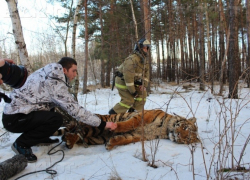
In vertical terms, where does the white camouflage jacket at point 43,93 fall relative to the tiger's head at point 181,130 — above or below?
above

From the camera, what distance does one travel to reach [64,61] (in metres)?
2.79

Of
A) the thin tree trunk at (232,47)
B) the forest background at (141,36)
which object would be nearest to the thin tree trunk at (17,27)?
the forest background at (141,36)

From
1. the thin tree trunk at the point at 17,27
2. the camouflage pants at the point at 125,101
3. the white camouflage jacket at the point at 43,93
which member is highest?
the thin tree trunk at the point at 17,27

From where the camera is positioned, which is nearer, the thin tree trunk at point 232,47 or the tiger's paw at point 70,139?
the tiger's paw at point 70,139

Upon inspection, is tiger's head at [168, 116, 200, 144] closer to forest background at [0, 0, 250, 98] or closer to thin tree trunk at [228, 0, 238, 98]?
forest background at [0, 0, 250, 98]

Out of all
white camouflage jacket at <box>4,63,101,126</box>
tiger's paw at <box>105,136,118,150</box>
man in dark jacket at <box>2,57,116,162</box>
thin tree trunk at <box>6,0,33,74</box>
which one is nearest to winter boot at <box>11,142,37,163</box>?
man in dark jacket at <box>2,57,116,162</box>

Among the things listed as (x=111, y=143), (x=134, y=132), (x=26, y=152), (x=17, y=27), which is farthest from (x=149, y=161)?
(x=17, y=27)

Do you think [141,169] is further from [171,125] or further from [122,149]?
[171,125]

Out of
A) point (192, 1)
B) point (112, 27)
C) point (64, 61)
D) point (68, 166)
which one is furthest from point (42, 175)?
point (192, 1)

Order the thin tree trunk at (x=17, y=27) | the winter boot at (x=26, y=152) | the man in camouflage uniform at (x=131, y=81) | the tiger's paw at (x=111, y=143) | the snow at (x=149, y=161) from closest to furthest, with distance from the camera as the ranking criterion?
the snow at (x=149, y=161) → the winter boot at (x=26, y=152) → the tiger's paw at (x=111, y=143) → the thin tree trunk at (x=17, y=27) → the man in camouflage uniform at (x=131, y=81)

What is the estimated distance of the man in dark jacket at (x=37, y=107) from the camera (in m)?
2.57

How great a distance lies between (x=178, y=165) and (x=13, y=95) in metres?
2.23

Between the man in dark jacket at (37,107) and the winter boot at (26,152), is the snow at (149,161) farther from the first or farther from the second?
the man in dark jacket at (37,107)

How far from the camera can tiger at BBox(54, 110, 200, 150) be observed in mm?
3102
